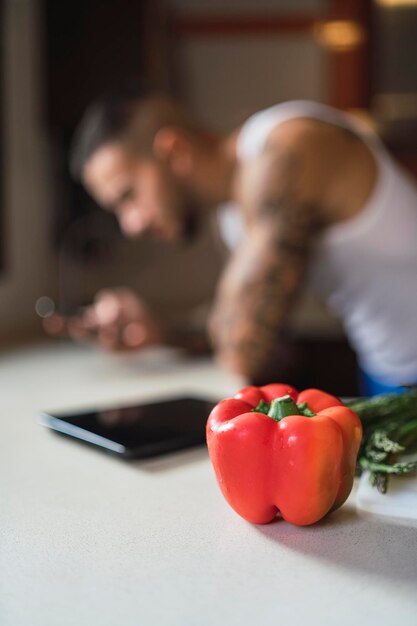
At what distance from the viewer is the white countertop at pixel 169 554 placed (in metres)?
0.59

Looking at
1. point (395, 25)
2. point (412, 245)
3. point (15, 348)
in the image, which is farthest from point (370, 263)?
point (395, 25)

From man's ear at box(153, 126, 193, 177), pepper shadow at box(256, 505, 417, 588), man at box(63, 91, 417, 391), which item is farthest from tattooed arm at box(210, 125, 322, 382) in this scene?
pepper shadow at box(256, 505, 417, 588)

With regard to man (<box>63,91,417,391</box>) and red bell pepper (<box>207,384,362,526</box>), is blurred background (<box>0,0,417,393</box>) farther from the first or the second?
red bell pepper (<box>207,384,362,526</box>)

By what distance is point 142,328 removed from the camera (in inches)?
81.2

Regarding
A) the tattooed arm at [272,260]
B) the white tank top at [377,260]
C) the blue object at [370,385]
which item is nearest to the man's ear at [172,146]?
the white tank top at [377,260]

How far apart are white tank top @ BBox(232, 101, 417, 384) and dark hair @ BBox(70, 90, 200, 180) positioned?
257mm

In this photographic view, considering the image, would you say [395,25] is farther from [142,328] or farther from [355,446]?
[355,446]

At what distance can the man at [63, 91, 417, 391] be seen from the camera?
5.83ft

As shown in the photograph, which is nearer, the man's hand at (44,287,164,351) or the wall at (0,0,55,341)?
the man's hand at (44,287,164,351)

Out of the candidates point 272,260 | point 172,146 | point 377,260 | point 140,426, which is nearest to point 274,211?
point 272,260

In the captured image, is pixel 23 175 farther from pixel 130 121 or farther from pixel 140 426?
pixel 140 426

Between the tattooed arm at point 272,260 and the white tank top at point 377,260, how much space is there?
0.12 meters

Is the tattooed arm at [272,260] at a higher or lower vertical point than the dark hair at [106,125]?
lower

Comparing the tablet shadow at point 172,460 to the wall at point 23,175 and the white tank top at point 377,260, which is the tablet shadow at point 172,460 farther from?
the wall at point 23,175
